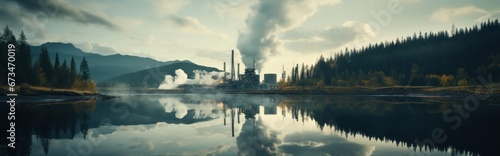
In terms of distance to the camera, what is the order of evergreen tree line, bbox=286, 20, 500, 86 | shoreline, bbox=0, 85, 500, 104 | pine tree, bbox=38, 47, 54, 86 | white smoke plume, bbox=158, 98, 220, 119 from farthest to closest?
1. evergreen tree line, bbox=286, 20, 500, 86
2. pine tree, bbox=38, 47, 54, 86
3. shoreline, bbox=0, 85, 500, 104
4. white smoke plume, bbox=158, 98, 220, 119

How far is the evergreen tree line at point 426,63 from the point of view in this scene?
13375cm

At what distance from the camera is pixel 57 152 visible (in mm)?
17047

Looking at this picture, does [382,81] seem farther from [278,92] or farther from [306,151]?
[306,151]

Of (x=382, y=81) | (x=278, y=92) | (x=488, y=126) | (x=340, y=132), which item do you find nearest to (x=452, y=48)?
(x=382, y=81)

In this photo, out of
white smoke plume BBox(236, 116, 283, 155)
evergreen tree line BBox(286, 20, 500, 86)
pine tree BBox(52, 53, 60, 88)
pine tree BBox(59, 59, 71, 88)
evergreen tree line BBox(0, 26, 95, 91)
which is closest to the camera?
white smoke plume BBox(236, 116, 283, 155)

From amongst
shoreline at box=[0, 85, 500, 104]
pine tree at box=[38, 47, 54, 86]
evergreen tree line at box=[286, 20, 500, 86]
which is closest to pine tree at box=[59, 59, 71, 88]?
pine tree at box=[38, 47, 54, 86]

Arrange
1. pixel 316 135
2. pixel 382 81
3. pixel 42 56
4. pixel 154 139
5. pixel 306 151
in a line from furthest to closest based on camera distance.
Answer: pixel 382 81, pixel 42 56, pixel 316 135, pixel 154 139, pixel 306 151

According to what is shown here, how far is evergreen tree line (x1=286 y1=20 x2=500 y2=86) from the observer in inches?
5266

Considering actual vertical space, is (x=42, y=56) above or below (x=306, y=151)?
above

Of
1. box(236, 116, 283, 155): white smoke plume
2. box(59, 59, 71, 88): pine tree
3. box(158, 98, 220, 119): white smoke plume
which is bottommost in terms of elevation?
box(158, 98, 220, 119): white smoke plume

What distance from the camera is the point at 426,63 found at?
156375 mm

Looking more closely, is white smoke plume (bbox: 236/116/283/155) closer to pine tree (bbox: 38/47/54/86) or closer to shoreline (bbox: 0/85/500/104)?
shoreline (bbox: 0/85/500/104)

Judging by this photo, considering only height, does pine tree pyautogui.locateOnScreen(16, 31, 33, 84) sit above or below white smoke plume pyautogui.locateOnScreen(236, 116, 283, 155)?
above

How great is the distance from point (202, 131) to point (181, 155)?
9718mm
